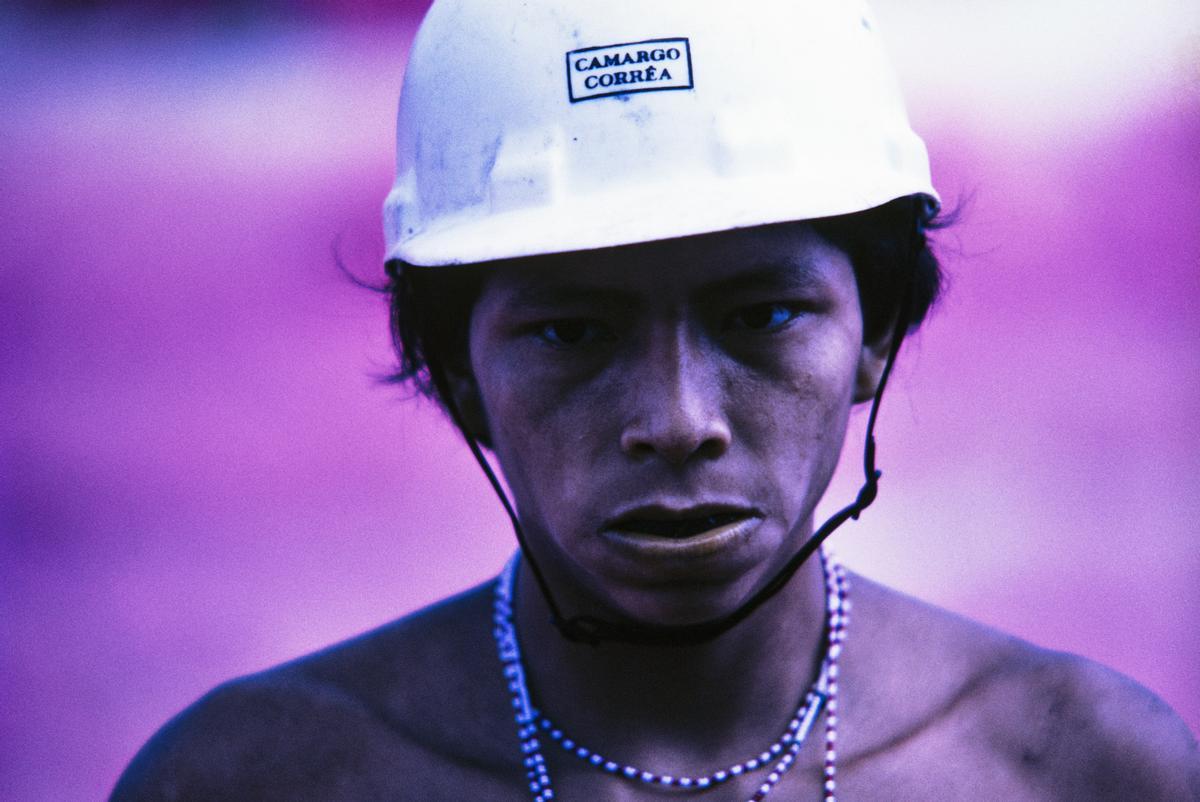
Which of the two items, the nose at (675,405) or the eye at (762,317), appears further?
the eye at (762,317)

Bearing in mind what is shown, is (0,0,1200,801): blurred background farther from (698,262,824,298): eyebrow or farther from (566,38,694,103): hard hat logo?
(566,38,694,103): hard hat logo

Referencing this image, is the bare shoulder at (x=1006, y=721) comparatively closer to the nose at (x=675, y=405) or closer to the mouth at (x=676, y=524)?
the mouth at (x=676, y=524)

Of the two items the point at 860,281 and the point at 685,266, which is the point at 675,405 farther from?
the point at 860,281

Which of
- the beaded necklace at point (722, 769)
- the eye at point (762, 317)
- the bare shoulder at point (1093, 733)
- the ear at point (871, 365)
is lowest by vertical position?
the bare shoulder at point (1093, 733)

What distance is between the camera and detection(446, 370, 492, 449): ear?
2262 mm

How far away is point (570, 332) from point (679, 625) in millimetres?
488

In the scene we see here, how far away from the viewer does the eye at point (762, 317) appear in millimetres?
1937

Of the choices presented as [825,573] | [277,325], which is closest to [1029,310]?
[825,573]

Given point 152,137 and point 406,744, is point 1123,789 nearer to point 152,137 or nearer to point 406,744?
point 406,744

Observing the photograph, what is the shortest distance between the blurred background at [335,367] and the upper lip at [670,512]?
93.1 inches

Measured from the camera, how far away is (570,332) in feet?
6.41


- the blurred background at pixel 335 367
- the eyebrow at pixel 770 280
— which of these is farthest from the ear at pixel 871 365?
the blurred background at pixel 335 367

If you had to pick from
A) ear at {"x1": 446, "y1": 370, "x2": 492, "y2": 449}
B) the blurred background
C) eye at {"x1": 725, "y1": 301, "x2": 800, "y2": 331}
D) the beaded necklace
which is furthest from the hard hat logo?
the blurred background

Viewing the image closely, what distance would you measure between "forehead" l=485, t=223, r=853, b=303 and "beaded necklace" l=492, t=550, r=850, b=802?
0.74m
